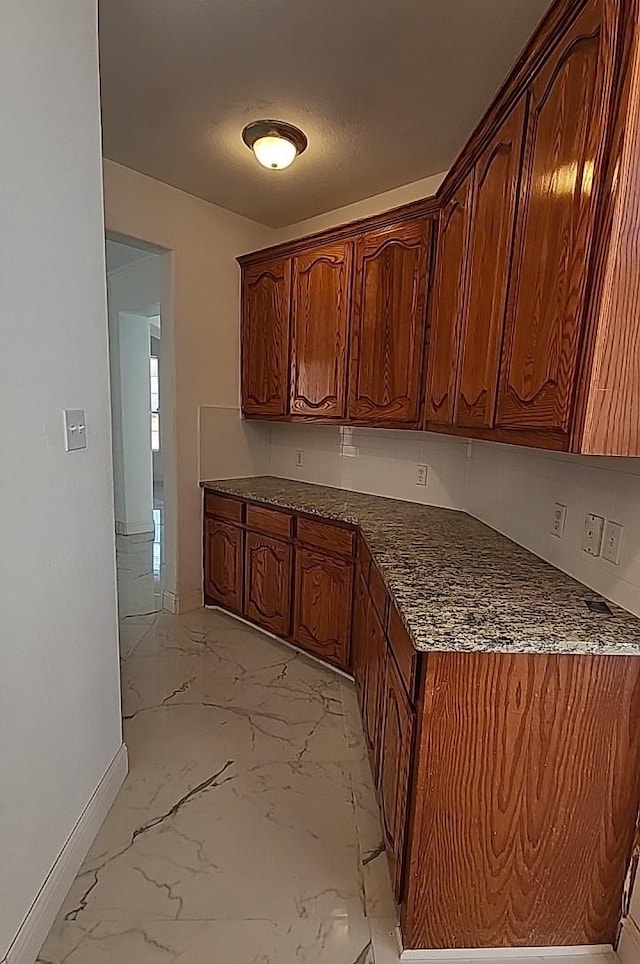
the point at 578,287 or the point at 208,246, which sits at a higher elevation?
the point at 208,246

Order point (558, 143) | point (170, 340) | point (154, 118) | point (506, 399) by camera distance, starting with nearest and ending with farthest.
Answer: point (558, 143)
point (506, 399)
point (154, 118)
point (170, 340)

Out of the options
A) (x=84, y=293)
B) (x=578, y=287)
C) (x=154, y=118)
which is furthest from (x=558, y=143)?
(x=154, y=118)

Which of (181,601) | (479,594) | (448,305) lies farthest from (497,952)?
(181,601)

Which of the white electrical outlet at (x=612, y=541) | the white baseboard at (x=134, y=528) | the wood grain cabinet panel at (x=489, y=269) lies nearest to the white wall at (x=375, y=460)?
the wood grain cabinet panel at (x=489, y=269)

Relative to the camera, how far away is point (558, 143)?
1.21 m

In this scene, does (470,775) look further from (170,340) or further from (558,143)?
(170,340)

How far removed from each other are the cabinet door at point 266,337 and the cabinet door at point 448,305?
1081 mm

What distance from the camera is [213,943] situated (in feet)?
4.40

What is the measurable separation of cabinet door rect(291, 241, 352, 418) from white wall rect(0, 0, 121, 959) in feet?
4.71

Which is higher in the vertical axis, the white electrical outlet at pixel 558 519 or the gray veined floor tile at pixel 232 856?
the white electrical outlet at pixel 558 519

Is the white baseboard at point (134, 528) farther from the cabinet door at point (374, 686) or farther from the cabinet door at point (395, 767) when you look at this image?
the cabinet door at point (395, 767)

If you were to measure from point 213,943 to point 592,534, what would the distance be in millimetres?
1581

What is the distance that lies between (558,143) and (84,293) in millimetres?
1372

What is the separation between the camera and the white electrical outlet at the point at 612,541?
141 centimetres
